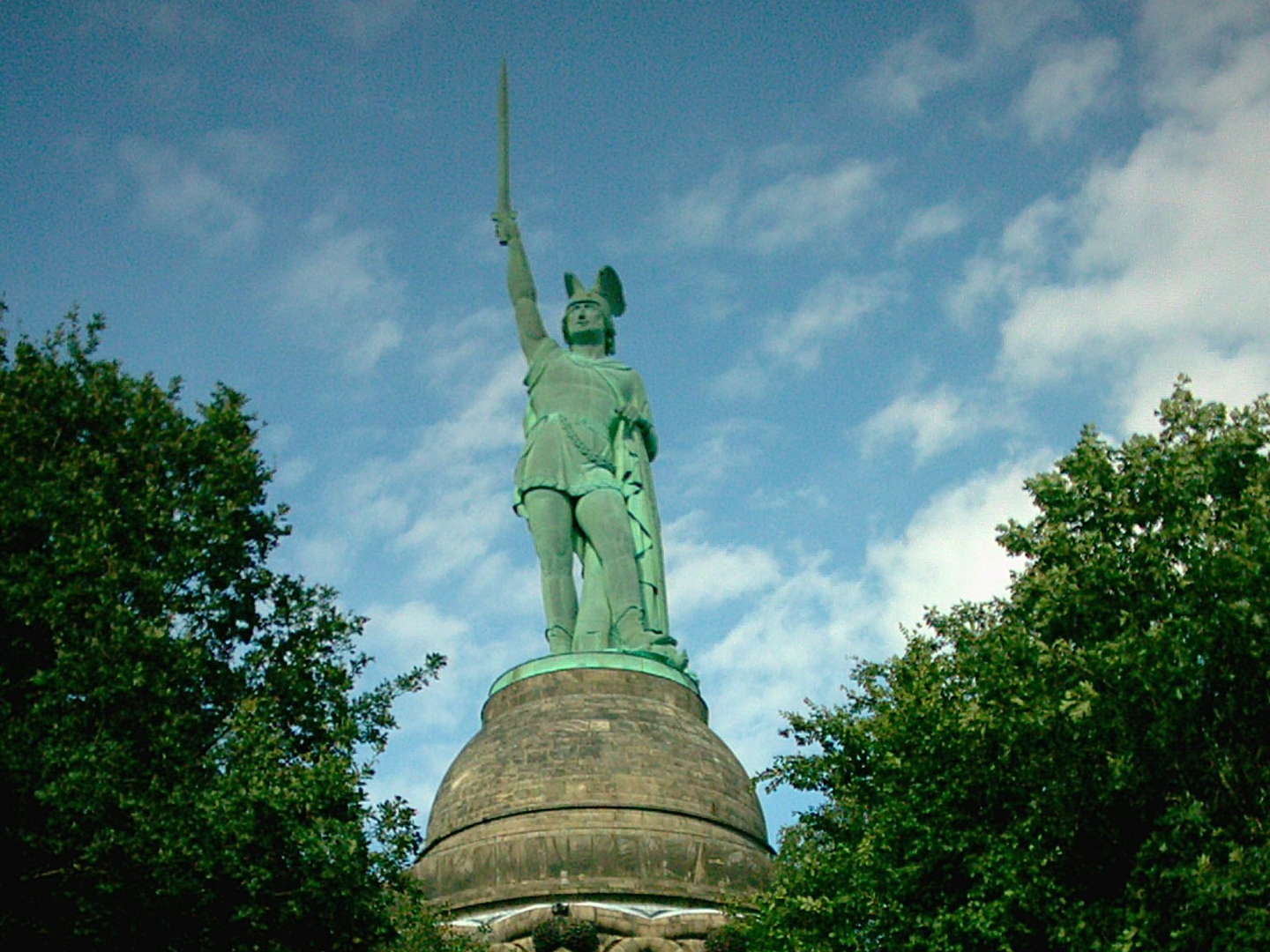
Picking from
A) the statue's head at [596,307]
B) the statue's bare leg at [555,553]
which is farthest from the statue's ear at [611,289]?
the statue's bare leg at [555,553]

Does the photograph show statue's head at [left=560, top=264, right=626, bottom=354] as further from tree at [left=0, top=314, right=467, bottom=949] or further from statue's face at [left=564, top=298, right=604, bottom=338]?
tree at [left=0, top=314, right=467, bottom=949]

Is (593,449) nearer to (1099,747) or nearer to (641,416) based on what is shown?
(641,416)

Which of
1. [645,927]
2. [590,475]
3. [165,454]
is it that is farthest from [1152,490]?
[590,475]

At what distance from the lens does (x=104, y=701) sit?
1361 centimetres

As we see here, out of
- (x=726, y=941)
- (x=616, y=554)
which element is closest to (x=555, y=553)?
(x=616, y=554)

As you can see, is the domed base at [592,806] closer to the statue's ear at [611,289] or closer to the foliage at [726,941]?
the foliage at [726,941]

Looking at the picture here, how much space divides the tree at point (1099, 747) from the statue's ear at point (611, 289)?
45.3 feet

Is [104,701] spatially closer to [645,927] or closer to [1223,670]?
[645,927]

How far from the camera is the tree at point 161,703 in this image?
514 inches

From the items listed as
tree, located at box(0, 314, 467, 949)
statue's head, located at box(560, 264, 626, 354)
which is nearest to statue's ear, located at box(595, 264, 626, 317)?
statue's head, located at box(560, 264, 626, 354)

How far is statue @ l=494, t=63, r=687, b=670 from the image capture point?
24.3 m

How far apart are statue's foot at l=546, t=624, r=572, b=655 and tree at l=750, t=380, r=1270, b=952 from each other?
774 cm

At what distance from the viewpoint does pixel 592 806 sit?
2000 centimetres

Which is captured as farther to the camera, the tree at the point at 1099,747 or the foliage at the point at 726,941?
the foliage at the point at 726,941
